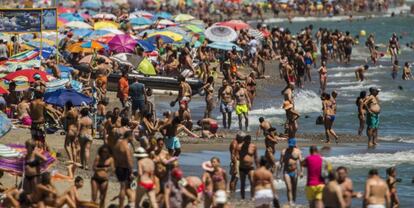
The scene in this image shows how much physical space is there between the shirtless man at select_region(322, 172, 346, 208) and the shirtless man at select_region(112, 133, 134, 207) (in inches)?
124

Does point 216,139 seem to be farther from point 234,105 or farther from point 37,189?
point 37,189

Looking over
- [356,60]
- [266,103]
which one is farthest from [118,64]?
[356,60]

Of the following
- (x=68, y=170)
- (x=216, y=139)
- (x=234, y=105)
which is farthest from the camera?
(x=234, y=105)

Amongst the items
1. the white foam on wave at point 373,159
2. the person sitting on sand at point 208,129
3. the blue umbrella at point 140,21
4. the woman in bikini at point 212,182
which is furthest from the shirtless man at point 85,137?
the blue umbrella at point 140,21

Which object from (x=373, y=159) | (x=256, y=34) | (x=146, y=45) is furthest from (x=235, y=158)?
(x=256, y=34)

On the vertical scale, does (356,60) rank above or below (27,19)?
below

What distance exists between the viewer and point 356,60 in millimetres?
54156

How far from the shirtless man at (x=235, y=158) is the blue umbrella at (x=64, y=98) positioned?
466cm

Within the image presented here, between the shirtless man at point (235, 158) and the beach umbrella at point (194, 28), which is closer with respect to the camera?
the shirtless man at point (235, 158)

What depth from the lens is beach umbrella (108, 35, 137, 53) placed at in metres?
37.1

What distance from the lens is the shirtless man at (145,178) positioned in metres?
16.6

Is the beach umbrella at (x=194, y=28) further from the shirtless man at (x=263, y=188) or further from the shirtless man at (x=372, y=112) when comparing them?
the shirtless man at (x=263, y=188)

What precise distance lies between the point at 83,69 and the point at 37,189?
17.3 meters

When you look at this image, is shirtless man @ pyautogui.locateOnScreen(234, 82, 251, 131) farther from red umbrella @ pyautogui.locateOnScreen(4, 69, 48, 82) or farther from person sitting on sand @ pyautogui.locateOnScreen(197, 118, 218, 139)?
red umbrella @ pyautogui.locateOnScreen(4, 69, 48, 82)
